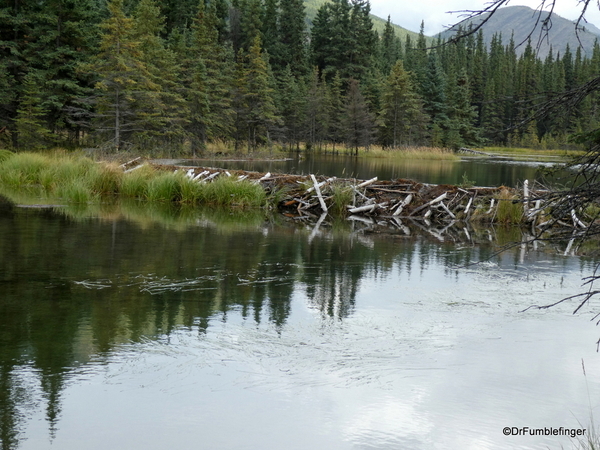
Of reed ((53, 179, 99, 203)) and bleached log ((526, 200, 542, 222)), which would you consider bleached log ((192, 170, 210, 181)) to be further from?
bleached log ((526, 200, 542, 222))

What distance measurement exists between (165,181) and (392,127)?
52003mm

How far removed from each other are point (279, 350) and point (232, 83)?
166 feet

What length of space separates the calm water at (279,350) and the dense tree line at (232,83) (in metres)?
2.39

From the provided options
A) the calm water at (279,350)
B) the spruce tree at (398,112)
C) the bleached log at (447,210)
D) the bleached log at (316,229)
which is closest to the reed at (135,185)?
the bleached log at (316,229)

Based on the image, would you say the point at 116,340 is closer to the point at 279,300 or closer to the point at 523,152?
the point at 279,300

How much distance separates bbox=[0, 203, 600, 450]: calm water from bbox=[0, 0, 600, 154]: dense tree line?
2.39 m

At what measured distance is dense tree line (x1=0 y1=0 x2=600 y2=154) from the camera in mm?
35938

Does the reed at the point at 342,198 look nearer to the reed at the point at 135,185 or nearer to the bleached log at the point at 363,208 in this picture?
the bleached log at the point at 363,208

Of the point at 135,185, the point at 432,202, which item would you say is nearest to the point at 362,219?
the point at 432,202

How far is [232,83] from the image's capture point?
55.7 m

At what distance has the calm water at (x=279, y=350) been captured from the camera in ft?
17.2

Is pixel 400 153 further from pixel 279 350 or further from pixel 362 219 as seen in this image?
pixel 279 350

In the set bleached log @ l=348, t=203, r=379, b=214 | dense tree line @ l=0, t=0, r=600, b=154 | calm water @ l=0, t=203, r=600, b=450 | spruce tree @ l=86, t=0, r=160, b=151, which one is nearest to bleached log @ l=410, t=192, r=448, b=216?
bleached log @ l=348, t=203, r=379, b=214

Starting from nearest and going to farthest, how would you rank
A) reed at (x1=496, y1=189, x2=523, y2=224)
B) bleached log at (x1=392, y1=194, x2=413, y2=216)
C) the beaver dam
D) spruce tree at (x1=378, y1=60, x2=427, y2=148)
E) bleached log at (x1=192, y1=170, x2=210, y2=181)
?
reed at (x1=496, y1=189, x2=523, y2=224) → the beaver dam → bleached log at (x1=392, y1=194, x2=413, y2=216) → bleached log at (x1=192, y1=170, x2=210, y2=181) → spruce tree at (x1=378, y1=60, x2=427, y2=148)
